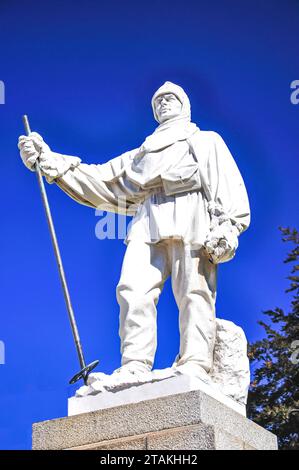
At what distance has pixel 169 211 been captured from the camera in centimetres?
808

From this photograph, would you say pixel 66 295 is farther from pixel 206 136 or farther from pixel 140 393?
pixel 206 136

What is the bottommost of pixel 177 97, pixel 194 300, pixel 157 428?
pixel 157 428

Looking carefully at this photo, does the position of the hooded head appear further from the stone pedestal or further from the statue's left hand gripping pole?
the stone pedestal

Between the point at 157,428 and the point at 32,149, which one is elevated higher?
the point at 32,149

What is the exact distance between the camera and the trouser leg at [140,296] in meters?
7.56

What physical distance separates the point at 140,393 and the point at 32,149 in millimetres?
2957

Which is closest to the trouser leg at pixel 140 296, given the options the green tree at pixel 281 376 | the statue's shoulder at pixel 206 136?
the statue's shoulder at pixel 206 136

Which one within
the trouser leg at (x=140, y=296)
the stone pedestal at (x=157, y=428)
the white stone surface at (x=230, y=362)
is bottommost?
the stone pedestal at (x=157, y=428)

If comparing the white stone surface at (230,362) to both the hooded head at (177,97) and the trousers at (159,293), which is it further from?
the hooded head at (177,97)

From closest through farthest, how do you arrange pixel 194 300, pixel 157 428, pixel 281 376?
pixel 157 428, pixel 194 300, pixel 281 376

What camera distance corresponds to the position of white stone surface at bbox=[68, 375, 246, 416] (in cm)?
690

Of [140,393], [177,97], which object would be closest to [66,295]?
[140,393]

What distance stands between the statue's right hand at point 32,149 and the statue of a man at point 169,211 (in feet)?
0.03
